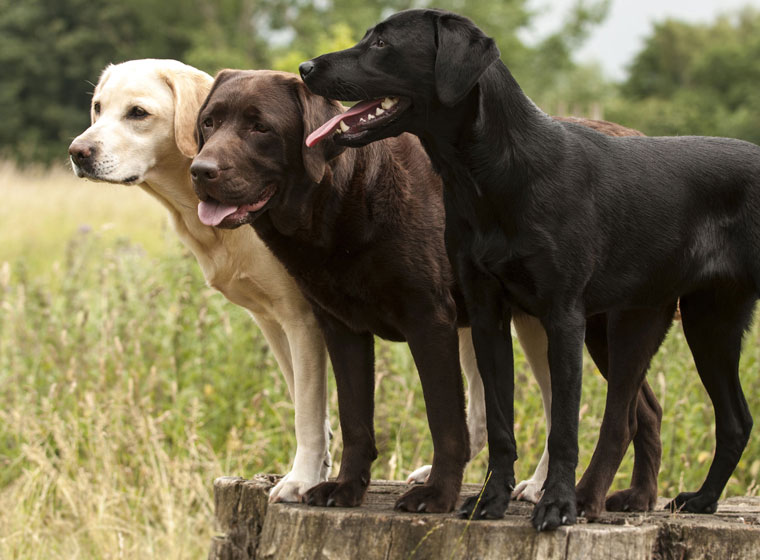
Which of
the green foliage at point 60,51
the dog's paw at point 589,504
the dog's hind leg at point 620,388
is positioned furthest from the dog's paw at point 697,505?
the green foliage at point 60,51

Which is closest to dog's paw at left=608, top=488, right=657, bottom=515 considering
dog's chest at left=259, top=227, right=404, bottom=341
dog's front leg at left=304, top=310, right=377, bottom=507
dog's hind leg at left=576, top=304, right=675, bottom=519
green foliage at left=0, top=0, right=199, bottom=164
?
dog's hind leg at left=576, top=304, right=675, bottom=519

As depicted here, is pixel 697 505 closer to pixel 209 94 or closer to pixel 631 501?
pixel 631 501

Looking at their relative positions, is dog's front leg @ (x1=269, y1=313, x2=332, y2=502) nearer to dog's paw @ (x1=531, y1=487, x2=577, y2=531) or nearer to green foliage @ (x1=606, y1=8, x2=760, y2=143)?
dog's paw @ (x1=531, y1=487, x2=577, y2=531)

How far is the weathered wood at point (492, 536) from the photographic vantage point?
2758 millimetres

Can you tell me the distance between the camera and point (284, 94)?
3.16 meters

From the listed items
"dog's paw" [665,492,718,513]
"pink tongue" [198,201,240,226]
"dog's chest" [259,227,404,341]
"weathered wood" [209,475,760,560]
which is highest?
"pink tongue" [198,201,240,226]

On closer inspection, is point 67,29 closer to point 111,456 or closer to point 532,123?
point 111,456

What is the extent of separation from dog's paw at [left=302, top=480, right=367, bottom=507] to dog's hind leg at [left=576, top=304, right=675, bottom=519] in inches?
28.3

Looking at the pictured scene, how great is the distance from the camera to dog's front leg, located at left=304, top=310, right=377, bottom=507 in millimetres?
3246

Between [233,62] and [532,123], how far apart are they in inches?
998

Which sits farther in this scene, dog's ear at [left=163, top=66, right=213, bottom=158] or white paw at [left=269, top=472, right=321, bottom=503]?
dog's ear at [left=163, top=66, right=213, bottom=158]

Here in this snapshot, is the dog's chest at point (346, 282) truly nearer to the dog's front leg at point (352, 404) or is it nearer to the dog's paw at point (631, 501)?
the dog's front leg at point (352, 404)

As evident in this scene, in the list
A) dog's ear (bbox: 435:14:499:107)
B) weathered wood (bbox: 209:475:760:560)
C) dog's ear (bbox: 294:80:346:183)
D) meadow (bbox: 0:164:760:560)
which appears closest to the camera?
dog's ear (bbox: 435:14:499:107)

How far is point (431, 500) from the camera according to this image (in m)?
3.03
